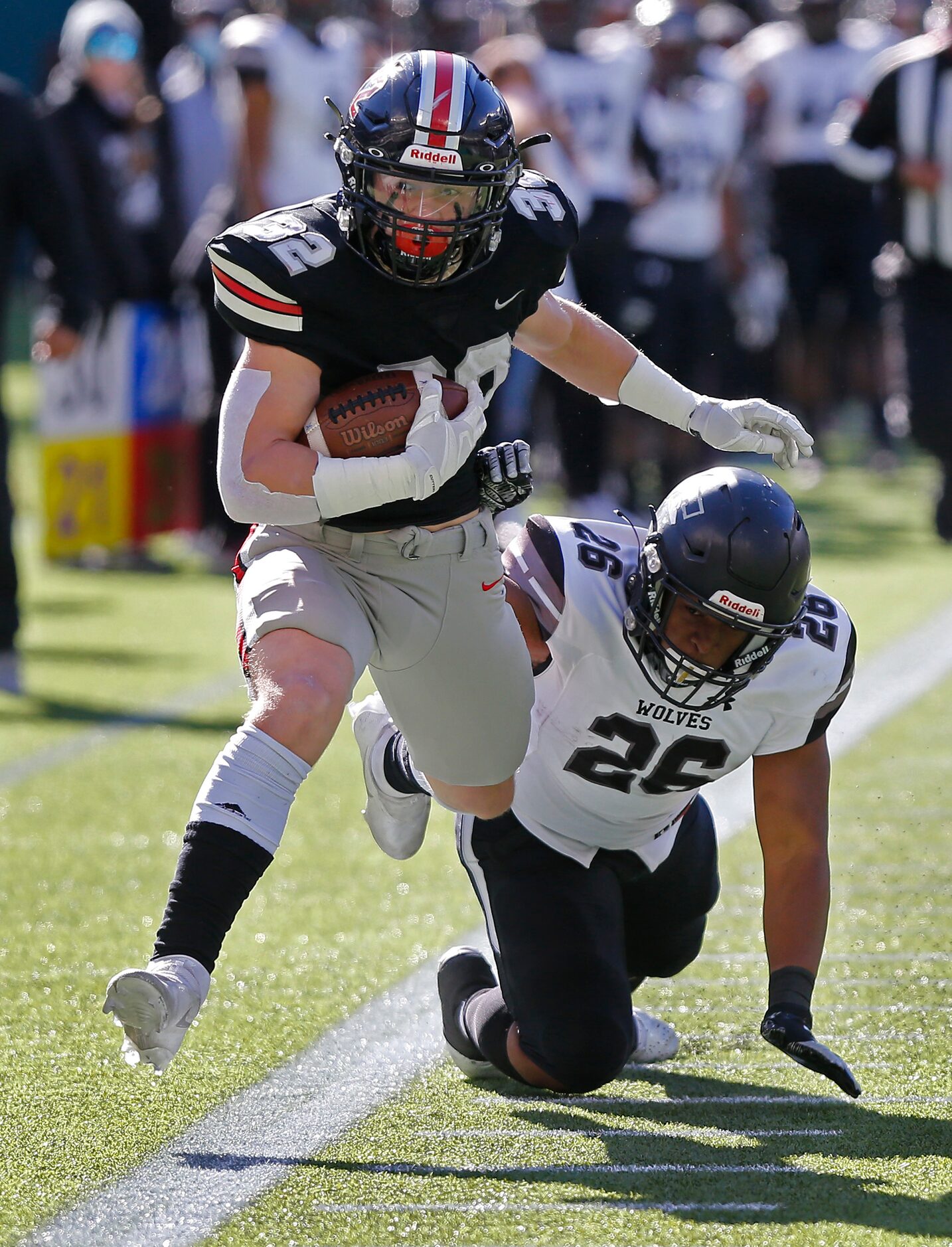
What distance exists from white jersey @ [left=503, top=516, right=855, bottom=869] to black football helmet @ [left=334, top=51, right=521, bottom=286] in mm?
511

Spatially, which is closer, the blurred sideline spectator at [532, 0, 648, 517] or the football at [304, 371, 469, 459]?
the football at [304, 371, 469, 459]

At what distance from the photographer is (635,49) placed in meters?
8.83

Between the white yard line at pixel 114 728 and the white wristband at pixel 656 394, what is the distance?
2276mm

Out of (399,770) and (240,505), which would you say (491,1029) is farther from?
(240,505)

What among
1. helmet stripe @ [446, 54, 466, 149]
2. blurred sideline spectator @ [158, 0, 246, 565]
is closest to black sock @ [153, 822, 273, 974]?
helmet stripe @ [446, 54, 466, 149]

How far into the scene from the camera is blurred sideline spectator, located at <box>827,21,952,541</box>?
736cm

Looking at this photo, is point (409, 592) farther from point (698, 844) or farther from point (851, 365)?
point (851, 365)

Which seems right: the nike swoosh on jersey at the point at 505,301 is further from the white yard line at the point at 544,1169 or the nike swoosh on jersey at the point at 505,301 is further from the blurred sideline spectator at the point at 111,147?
the blurred sideline spectator at the point at 111,147

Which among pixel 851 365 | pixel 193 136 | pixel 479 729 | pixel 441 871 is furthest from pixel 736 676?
pixel 851 365

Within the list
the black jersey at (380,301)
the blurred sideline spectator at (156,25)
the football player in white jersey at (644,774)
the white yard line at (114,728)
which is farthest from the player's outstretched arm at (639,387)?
the blurred sideline spectator at (156,25)

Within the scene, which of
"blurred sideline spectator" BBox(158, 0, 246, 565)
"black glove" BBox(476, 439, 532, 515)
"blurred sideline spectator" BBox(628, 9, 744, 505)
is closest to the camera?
"black glove" BBox(476, 439, 532, 515)

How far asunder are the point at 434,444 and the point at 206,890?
A: 0.71 m

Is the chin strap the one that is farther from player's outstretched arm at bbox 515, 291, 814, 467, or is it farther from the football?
the football

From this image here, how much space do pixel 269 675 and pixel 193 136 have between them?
598cm
